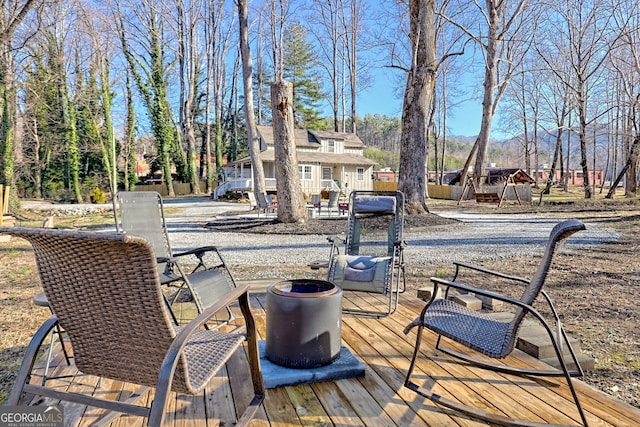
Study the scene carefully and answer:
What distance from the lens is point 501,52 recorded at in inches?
883

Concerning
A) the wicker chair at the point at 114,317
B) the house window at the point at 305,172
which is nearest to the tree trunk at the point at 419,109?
the wicker chair at the point at 114,317

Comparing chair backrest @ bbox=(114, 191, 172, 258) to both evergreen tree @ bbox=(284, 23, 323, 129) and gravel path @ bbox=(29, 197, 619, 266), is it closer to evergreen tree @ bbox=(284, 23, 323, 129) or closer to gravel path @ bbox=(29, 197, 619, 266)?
gravel path @ bbox=(29, 197, 619, 266)

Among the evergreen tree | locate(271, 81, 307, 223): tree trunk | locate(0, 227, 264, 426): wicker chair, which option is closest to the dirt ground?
locate(0, 227, 264, 426): wicker chair

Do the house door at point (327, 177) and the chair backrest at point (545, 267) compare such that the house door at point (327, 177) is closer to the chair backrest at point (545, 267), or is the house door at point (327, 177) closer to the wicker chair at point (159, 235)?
the wicker chair at point (159, 235)

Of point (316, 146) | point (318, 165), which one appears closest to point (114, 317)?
point (318, 165)

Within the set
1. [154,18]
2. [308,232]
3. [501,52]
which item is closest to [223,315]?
[308,232]

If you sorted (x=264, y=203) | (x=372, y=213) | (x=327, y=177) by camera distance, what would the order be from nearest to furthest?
1. (x=372, y=213)
2. (x=264, y=203)
3. (x=327, y=177)

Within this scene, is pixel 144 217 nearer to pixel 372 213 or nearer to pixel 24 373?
pixel 24 373

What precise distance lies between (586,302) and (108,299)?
14.1 feet

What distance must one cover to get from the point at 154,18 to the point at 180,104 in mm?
5920

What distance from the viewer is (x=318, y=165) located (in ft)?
88.5

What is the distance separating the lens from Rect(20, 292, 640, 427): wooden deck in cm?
176

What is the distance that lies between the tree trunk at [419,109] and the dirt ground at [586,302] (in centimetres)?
472
